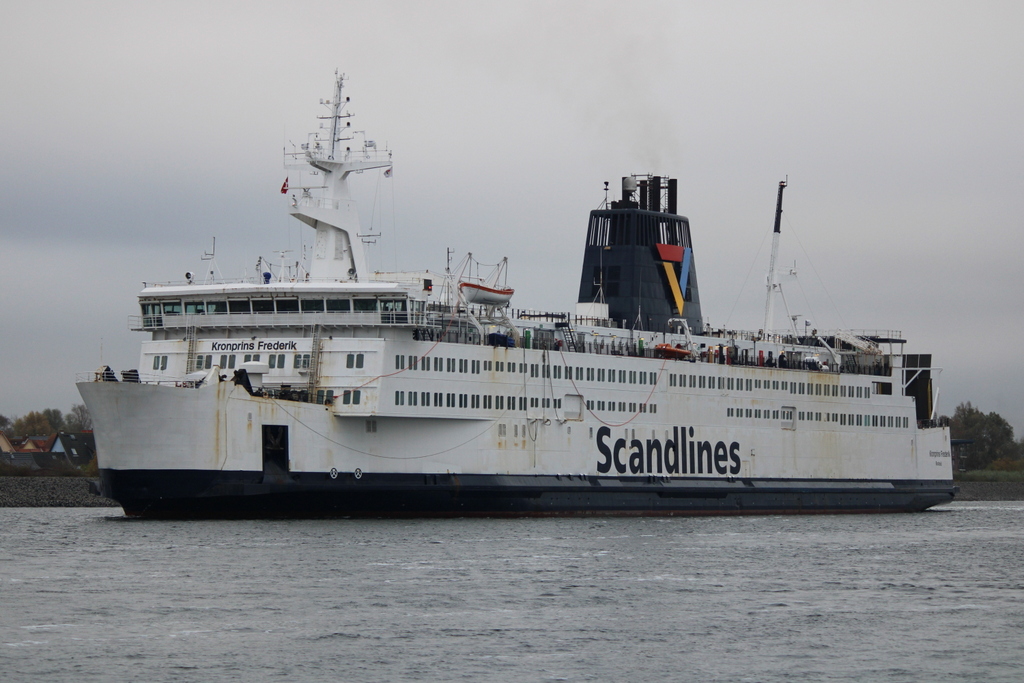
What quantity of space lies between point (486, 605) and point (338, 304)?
17.8 m

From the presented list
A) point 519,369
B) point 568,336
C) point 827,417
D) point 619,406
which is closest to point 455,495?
point 519,369

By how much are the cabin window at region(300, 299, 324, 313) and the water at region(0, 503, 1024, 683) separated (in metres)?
6.54

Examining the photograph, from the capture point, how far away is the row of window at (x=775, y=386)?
5472cm

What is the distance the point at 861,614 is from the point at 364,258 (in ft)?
79.9

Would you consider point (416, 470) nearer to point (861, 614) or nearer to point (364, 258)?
point (364, 258)

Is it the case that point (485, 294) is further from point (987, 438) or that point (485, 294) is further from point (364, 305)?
point (987, 438)

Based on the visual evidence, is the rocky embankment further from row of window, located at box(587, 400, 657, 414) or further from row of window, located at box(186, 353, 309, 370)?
row of window, located at box(587, 400, 657, 414)

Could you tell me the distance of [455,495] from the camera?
45.5 meters

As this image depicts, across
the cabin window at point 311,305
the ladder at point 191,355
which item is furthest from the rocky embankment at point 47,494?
the cabin window at point 311,305

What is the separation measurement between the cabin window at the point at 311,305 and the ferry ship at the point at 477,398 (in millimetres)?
75

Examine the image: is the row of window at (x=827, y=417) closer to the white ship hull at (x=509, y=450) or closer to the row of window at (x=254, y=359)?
the white ship hull at (x=509, y=450)

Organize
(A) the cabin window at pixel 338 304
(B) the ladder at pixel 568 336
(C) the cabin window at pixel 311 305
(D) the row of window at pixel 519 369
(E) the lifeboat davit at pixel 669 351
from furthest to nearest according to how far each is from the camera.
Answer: (E) the lifeboat davit at pixel 669 351
(B) the ladder at pixel 568 336
(D) the row of window at pixel 519 369
(C) the cabin window at pixel 311 305
(A) the cabin window at pixel 338 304

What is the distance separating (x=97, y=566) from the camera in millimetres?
32812

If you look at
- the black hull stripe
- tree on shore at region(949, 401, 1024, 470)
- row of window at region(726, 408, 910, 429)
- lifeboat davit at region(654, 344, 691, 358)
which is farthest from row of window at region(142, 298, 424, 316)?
tree on shore at region(949, 401, 1024, 470)
